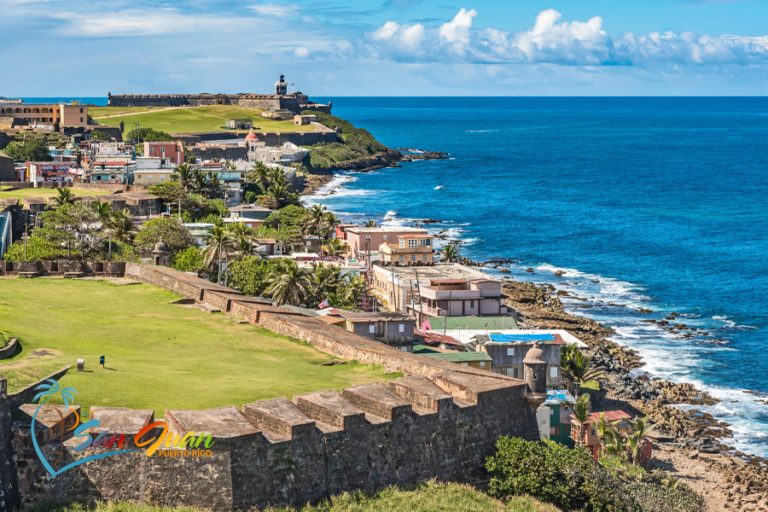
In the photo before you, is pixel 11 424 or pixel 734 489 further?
pixel 734 489

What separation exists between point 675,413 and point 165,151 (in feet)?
281

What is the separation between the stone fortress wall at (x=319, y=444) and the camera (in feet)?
80.3

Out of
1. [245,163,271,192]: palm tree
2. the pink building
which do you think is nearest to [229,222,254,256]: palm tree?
[245,163,271,192]: palm tree

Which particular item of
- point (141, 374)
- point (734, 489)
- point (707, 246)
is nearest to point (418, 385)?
point (141, 374)

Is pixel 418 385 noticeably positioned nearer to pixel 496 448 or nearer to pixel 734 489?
pixel 496 448

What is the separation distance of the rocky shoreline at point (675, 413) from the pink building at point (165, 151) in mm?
60800

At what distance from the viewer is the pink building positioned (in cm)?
13201

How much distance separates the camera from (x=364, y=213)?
138 meters

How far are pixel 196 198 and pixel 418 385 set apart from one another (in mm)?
76743

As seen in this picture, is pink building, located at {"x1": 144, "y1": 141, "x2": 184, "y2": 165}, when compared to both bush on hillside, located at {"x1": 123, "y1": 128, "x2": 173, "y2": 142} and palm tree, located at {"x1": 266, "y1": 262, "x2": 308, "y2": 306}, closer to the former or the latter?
bush on hillside, located at {"x1": 123, "y1": 128, "x2": 173, "y2": 142}

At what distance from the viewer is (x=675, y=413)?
6303 cm

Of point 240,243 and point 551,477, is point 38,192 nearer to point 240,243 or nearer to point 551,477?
point 240,243

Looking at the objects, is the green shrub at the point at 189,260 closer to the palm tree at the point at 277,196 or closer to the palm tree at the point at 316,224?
the palm tree at the point at 316,224

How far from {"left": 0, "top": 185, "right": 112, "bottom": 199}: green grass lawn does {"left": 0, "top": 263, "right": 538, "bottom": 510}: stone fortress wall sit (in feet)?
199
